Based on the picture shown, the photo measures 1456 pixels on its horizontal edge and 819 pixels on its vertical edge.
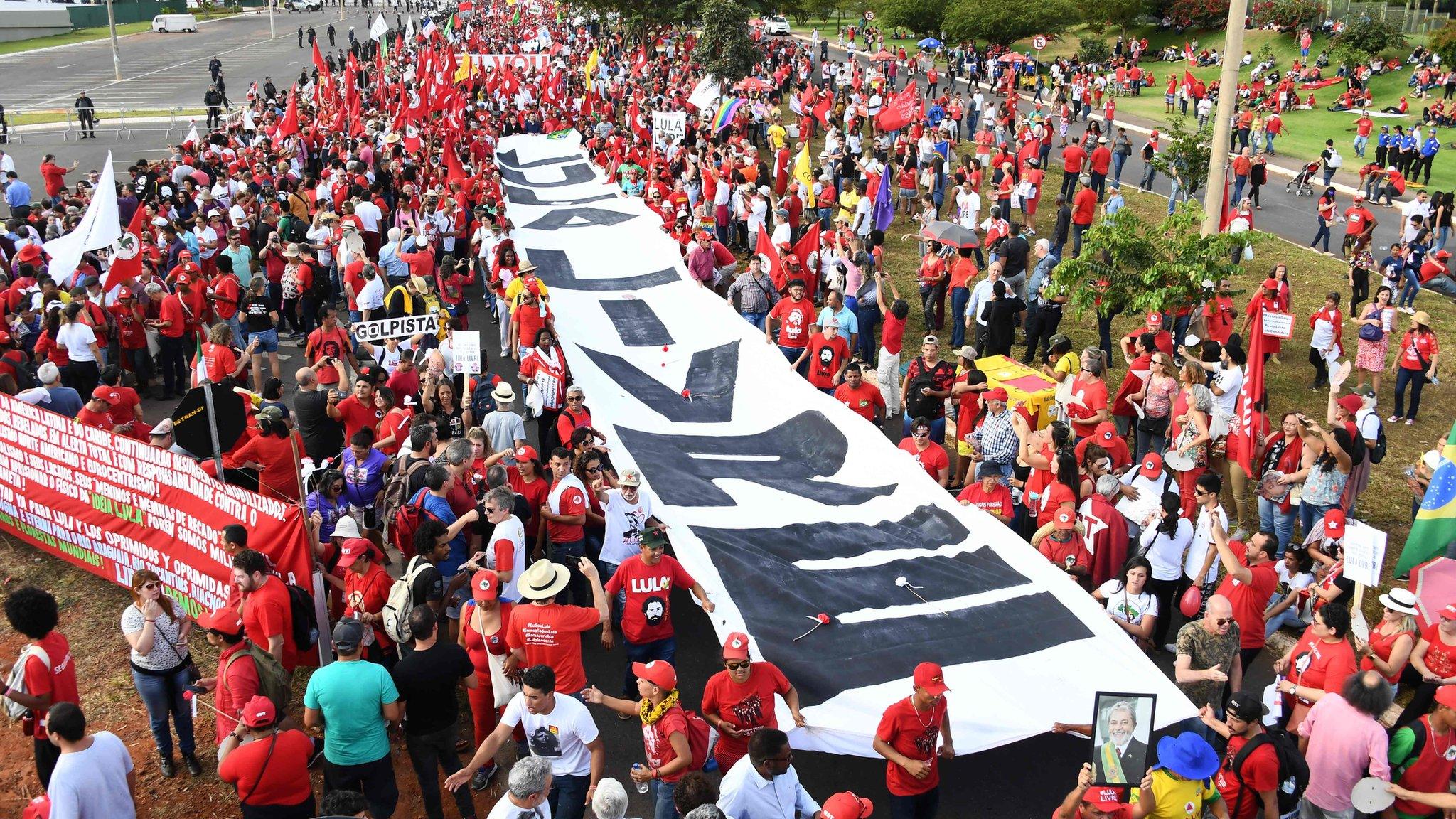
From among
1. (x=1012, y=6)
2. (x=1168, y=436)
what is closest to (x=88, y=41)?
(x=1012, y=6)

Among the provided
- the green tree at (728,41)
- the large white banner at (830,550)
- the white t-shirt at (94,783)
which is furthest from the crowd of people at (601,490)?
the green tree at (728,41)

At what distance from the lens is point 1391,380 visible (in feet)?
49.8

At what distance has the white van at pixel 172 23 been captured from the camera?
82.8 meters

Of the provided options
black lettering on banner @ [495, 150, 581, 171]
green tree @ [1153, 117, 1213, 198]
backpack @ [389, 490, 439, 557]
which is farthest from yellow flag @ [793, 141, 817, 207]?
backpack @ [389, 490, 439, 557]

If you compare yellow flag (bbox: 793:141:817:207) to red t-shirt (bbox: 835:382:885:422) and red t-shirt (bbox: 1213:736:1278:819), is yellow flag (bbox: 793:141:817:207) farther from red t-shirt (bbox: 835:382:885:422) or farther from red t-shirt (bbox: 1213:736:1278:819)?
red t-shirt (bbox: 1213:736:1278:819)

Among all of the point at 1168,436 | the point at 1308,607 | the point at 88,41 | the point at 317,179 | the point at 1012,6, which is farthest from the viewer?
the point at 88,41

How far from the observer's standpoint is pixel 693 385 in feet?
43.5

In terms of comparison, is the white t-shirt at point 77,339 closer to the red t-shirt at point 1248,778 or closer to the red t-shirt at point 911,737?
the red t-shirt at point 911,737

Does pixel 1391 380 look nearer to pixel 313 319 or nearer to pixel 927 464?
pixel 927 464

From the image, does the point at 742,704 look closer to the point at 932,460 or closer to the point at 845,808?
the point at 845,808

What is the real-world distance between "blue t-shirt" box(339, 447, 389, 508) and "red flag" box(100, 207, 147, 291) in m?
6.14

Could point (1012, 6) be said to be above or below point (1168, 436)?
above

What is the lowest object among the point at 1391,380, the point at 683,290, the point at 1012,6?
the point at 1391,380

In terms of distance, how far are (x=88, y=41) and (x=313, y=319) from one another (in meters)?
72.9
